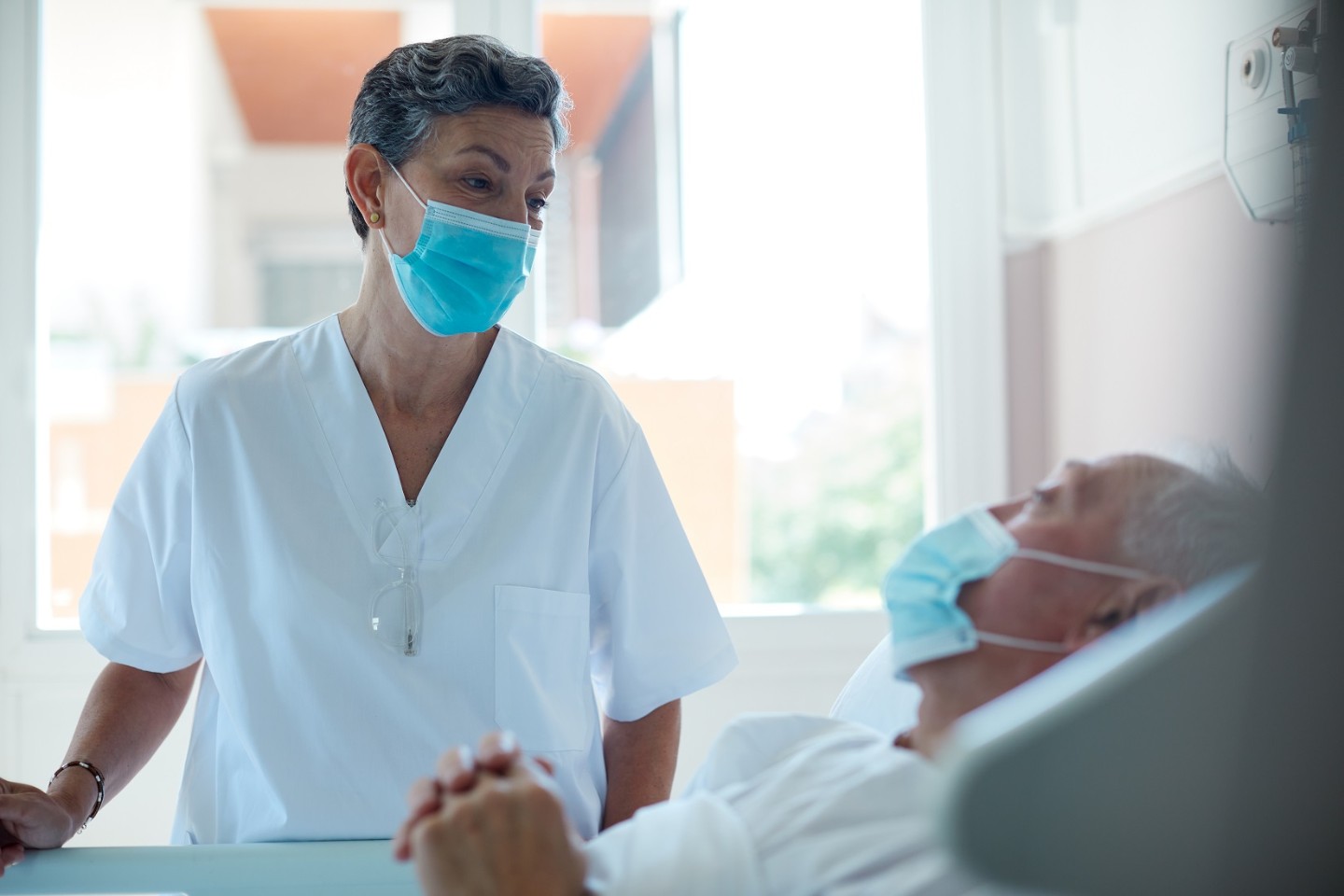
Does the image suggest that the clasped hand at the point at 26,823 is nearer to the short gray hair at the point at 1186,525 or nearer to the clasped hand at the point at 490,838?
the clasped hand at the point at 490,838

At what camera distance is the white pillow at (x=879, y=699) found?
48.4 inches

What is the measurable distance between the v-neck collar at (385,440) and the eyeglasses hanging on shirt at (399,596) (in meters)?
0.01

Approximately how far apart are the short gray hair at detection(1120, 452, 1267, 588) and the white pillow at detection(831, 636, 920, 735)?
373 mm

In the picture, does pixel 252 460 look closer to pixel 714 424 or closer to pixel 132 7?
pixel 714 424

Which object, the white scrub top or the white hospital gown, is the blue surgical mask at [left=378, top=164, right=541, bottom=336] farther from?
the white hospital gown

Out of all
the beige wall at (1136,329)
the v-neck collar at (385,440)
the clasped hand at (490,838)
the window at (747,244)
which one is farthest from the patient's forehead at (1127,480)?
the window at (747,244)

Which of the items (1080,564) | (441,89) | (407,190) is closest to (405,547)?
A: (407,190)

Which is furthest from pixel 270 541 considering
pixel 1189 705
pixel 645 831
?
pixel 1189 705

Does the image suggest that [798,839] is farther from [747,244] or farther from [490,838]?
[747,244]

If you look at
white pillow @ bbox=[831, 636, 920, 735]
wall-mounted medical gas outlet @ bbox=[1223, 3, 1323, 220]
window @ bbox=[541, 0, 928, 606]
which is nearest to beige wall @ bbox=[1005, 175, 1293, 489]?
wall-mounted medical gas outlet @ bbox=[1223, 3, 1323, 220]

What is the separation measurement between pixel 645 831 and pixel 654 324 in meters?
1.89

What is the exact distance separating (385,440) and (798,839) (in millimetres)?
810

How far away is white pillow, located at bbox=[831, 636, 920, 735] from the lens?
123cm

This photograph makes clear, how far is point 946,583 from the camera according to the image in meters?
0.91
